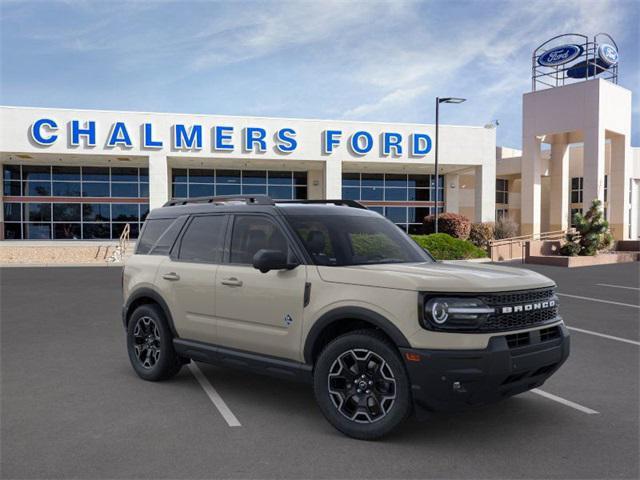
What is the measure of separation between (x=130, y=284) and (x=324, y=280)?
2.91 meters

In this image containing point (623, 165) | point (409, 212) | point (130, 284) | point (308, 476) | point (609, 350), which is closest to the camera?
point (308, 476)

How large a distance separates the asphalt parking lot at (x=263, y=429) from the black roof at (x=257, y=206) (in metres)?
1.84

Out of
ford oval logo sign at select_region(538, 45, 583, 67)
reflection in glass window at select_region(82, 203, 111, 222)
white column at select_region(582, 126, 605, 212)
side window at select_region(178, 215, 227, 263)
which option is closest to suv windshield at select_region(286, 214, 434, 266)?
side window at select_region(178, 215, 227, 263)

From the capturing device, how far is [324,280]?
4828mm

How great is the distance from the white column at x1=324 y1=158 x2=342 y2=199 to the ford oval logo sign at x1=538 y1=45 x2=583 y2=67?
48.5 ft

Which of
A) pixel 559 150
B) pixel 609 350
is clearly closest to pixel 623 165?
pixel 559 150

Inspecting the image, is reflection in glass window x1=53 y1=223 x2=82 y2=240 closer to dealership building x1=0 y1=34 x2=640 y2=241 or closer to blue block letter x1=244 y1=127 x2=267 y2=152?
dealership building x1=0 y1=34 x2=640 y2=241

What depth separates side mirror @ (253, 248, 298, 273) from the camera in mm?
4871

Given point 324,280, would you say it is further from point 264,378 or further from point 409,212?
point 409,212

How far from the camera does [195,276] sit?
5.85 meters

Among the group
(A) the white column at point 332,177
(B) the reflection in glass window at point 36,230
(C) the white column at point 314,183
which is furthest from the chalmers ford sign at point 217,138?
(B) the reflection in glass window at point 36,230

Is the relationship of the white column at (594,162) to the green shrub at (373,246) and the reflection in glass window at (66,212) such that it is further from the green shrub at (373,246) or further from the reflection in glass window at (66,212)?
the green shrub at (373,246)

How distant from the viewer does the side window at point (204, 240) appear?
584cm

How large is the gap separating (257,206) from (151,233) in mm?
1826
